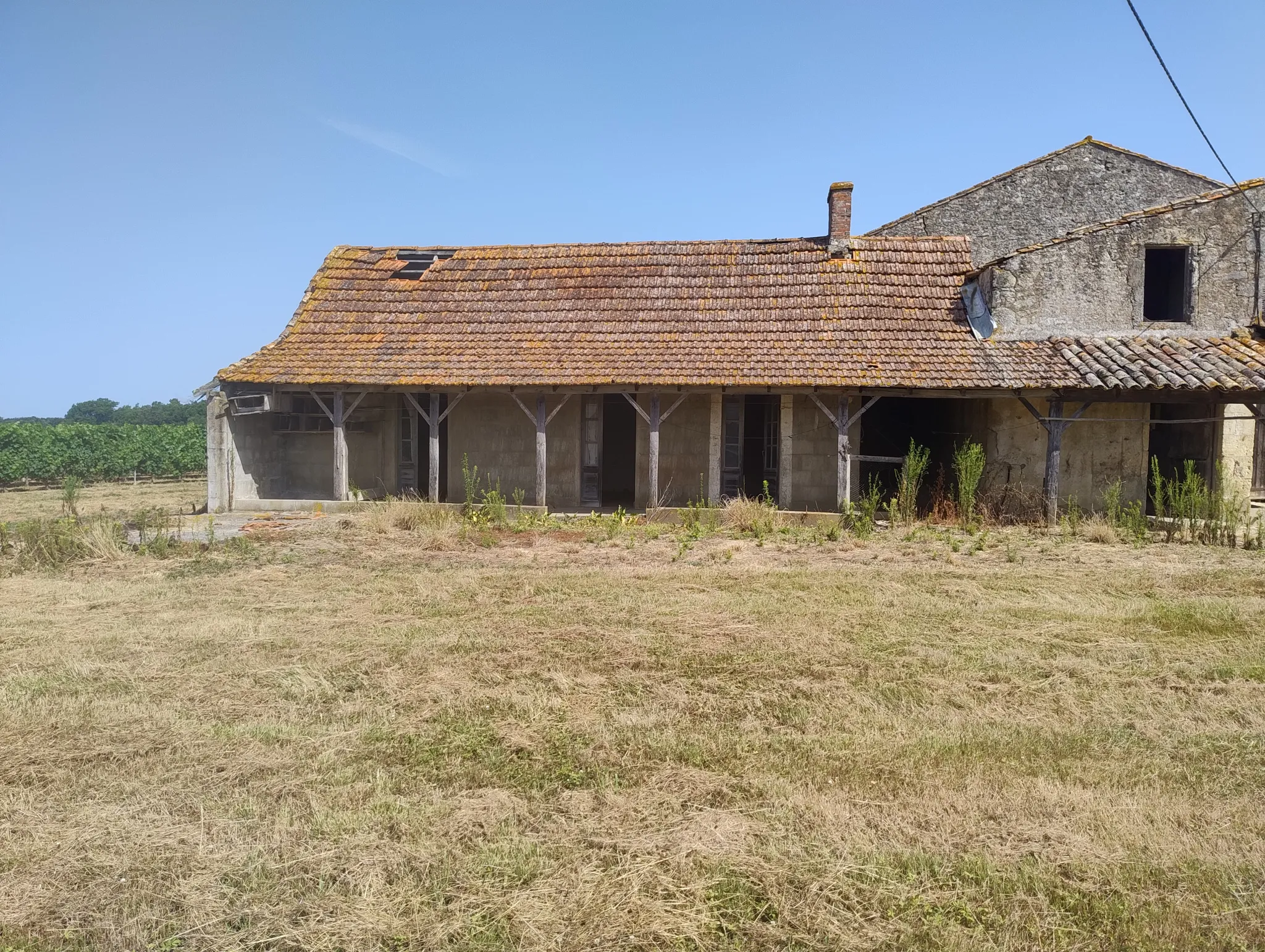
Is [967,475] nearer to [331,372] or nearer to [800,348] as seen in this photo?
[800,348]

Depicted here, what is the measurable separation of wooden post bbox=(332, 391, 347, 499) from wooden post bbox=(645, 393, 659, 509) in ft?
18.2

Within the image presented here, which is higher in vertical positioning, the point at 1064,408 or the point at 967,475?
the point at 1064,408

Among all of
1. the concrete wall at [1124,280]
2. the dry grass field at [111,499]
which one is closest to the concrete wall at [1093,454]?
the concrete wall at [1124,280]

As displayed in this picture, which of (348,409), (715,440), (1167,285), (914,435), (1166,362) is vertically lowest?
(715,440)

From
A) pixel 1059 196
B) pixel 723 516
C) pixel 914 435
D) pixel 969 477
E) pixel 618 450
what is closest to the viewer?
pixel 969 477

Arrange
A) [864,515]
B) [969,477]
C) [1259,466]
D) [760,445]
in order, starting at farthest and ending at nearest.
→ 1. [1259,466]
2. [760,445]
3. [864,515]
4. [969,477]

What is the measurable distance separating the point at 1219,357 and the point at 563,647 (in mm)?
12063

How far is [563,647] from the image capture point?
672 centimetres

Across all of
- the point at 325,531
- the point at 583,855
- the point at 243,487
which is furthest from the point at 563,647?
the point at 243,487

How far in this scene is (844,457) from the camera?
45.3ft

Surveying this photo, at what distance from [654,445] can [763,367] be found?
2258mm

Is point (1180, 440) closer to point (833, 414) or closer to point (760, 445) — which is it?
point (833, 414)

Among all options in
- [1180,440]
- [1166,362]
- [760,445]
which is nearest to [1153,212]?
[1166,362]

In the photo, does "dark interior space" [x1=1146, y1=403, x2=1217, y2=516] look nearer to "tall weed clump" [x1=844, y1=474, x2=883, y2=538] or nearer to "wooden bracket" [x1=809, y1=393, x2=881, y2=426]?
"tall weed clump" [x1=844, y1=474, x2=883, y2=538]
